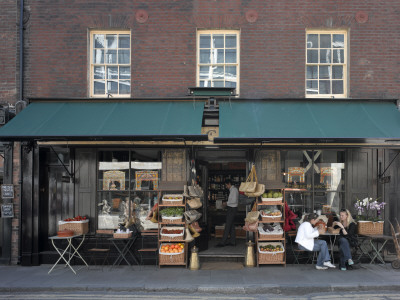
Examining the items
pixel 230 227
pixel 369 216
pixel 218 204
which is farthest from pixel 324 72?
pixel 218 204

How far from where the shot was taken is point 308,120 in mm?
9430

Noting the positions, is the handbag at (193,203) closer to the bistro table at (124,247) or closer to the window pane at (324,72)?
the bistro table at (124,247)

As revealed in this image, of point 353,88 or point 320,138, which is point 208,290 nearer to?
point 320,138

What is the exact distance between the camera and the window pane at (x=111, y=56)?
10844mm

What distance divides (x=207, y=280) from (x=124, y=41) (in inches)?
271

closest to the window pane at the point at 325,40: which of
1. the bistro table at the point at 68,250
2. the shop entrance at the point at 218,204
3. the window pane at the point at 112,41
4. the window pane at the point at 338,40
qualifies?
the window pane at the point at 338,40

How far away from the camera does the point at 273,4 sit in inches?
413

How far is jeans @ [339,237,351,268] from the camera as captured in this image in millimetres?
9406

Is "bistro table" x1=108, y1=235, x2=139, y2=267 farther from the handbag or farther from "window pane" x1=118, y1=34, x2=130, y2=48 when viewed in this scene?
"window pane" x1=118, y1=34, x2=130, y2=48

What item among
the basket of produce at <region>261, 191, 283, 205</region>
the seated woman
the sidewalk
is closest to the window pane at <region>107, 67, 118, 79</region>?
the sidewalk

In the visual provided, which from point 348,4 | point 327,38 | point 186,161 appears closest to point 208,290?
point 186,161

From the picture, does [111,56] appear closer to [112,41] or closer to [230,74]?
[112,41]

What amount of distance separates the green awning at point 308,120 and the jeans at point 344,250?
2669 millimetres

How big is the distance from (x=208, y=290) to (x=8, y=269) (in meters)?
5.41
